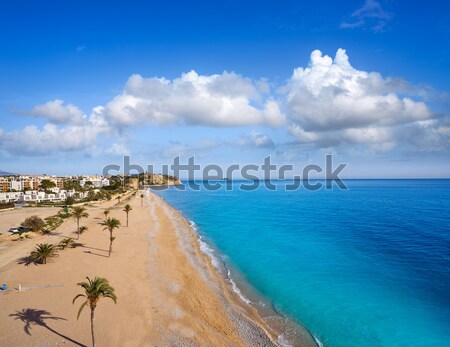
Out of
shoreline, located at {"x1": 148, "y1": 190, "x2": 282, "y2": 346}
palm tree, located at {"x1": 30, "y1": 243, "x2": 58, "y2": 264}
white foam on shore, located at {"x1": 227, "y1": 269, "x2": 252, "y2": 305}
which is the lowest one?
white foam on shore, located at {"x1": 227, "y1": 269, "x2": 252, "y2": 305}

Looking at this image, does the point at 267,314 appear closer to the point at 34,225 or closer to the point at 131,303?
the point at 131,303

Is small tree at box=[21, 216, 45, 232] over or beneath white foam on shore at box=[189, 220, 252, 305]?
over

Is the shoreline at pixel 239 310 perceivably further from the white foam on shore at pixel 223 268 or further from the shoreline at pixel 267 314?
the white foam on shore at pixel 223 268

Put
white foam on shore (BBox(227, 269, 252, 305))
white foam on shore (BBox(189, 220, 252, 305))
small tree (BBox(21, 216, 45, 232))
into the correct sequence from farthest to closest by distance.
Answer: small tree (BBox(21, 216, 45, 232)) → white foam on shore (BBox(189, 220, 252, 305)) → white foam on shore (BBox(227, 269, 252, 305))

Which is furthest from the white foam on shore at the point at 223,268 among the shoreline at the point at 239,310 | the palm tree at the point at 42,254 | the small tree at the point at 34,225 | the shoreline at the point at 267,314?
the small tree at the point at 34,225

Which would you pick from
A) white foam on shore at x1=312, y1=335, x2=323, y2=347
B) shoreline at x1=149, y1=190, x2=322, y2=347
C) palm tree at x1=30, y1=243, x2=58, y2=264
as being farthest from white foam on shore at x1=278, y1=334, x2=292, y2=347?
palm tree at x1=30, y1=243, x2=58, y2=264

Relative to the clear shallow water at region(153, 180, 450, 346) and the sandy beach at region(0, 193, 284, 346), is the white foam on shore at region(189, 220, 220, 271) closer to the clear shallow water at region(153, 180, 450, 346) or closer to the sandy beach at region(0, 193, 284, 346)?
the sandy beach at region(0, 193, 284, 346)

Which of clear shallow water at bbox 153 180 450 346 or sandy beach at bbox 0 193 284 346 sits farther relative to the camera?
clear shallow water at bbox 153 180 450 346
